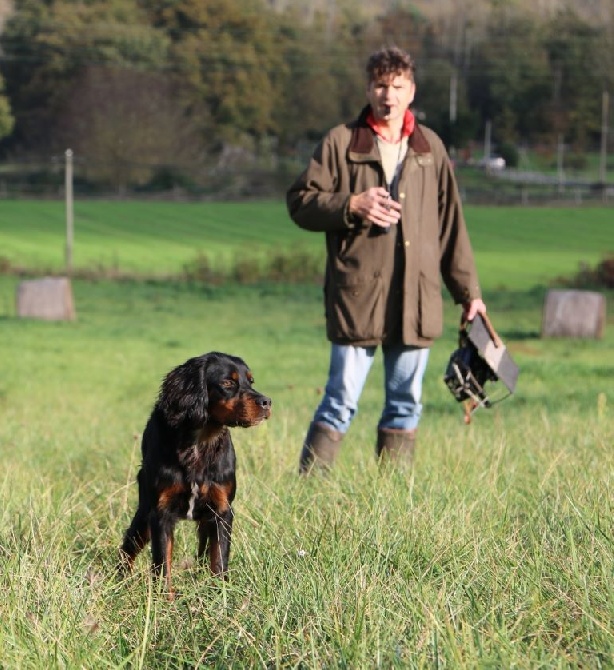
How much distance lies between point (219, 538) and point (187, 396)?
0.47 meters

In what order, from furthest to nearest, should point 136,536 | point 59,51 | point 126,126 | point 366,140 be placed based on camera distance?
point 59,51
point 126,126
point 366,140
point 136,536

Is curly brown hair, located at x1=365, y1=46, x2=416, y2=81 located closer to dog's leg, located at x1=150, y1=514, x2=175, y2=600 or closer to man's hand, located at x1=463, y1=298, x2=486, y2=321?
man's hand, located at x1=463, y1=298, x2=486, y2=321

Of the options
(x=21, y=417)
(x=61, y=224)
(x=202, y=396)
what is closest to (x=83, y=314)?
(x=21, y=417)

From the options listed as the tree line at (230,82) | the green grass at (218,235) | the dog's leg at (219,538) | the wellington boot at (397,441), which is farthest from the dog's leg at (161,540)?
the tree line at (230,82)

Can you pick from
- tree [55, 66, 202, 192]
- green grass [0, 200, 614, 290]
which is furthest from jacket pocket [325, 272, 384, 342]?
tree [55, 66, 202, 192]

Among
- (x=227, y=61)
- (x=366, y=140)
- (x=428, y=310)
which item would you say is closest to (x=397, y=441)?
(x=428, y=310)

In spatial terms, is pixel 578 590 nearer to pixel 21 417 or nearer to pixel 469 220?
pixel 21 417

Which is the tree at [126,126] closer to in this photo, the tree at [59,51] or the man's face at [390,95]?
the tree at [59,51]

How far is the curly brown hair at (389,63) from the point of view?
5969mm

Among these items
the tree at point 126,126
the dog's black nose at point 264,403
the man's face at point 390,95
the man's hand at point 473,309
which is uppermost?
the man's face at point 390,95

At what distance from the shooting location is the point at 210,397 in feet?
15.1

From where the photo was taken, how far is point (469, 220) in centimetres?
5534

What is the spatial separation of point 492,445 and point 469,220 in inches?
1932

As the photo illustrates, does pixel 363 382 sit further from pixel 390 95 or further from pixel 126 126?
pixel 126 126
